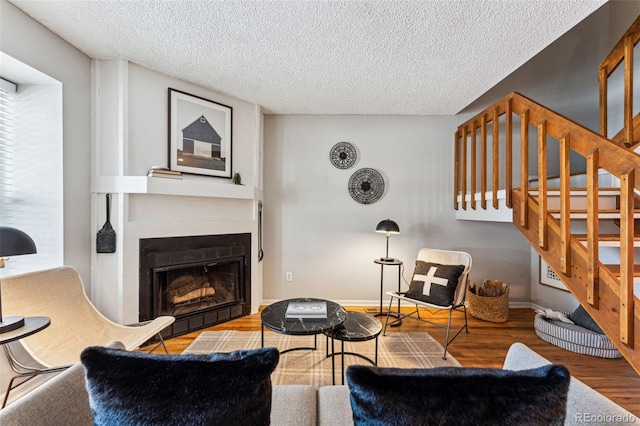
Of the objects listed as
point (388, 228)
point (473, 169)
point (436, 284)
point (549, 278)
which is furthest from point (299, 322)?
point (549, 278)

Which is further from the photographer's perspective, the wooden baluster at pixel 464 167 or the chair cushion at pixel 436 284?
the wooden baluster at pixel 464 167

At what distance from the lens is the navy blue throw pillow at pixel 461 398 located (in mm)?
607

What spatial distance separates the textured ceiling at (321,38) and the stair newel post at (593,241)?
3.41ft

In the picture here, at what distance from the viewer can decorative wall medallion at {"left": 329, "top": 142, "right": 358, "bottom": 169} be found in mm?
3541

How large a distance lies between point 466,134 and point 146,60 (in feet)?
10.8

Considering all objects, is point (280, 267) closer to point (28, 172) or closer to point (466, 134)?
point (28, 172)

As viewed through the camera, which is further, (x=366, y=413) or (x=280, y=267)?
(x=280, y=267)

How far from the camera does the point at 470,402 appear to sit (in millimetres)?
615

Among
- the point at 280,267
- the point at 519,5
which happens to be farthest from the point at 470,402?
the point at 280,267

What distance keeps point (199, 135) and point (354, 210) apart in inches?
77.1

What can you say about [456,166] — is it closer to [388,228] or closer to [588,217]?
[388,228]

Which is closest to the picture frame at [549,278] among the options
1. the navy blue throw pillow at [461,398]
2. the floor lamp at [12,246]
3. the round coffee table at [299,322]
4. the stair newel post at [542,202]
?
the stair newel post at [542,202]

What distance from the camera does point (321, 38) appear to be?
200cm

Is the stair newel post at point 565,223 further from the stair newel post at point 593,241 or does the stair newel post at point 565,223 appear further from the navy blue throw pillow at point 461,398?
the navy blue throw pillow at point 461,398
